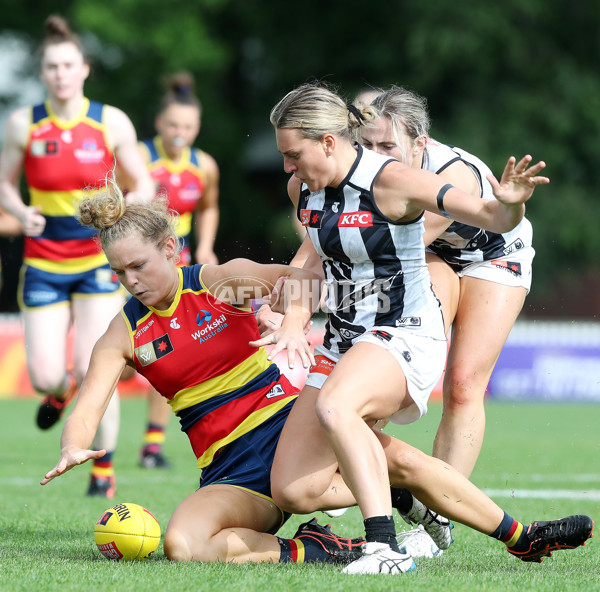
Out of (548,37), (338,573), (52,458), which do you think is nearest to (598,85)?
(548,37)

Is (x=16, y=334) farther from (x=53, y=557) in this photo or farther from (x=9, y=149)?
(x=53, y=557)

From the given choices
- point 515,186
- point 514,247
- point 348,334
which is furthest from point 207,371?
point 514,247

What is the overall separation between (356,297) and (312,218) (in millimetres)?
383

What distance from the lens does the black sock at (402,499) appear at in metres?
4.66

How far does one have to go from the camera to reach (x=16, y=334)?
15.4m

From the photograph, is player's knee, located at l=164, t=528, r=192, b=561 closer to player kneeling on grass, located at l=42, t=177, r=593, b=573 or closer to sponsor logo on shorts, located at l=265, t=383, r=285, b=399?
player kneeling on grass, located at l=42, t=177, r=593, b=573

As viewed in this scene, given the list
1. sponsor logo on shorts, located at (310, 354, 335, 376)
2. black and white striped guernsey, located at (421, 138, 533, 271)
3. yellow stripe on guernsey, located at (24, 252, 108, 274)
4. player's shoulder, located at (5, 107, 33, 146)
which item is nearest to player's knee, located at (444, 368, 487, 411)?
black and white striped guernsey, located at (421, 138, 533, 271)

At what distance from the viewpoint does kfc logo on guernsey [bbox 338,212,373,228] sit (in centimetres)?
427

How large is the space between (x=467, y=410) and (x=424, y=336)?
95cm

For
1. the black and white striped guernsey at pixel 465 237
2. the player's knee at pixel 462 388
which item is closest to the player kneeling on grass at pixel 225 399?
the player's knee at pixel 462 388

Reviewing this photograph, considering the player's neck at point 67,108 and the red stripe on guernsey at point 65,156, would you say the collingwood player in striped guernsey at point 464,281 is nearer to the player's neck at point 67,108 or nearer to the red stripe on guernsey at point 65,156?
the red stripe on guernsey at point 65,156

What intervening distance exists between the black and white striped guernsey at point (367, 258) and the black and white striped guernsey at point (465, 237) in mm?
655

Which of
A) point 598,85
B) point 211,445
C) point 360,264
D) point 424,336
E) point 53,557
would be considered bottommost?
point 53,557

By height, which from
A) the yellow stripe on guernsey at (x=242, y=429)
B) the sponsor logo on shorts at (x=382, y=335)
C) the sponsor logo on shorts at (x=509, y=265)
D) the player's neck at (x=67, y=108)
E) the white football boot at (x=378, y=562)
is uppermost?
the player's neck at (x=67, y=108)
